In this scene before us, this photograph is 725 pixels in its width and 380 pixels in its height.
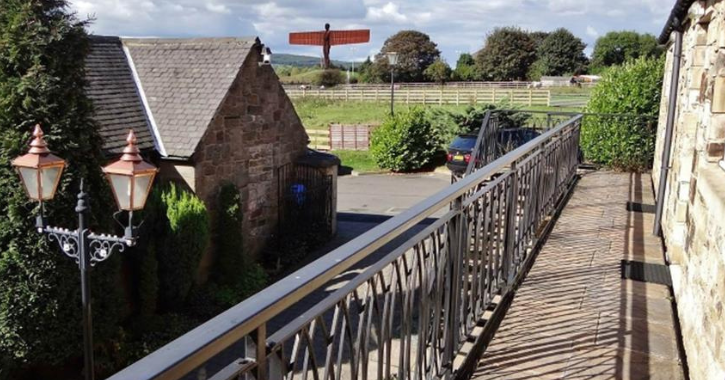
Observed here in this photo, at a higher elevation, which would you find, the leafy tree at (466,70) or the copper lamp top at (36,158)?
the leafy tree at (466,70)

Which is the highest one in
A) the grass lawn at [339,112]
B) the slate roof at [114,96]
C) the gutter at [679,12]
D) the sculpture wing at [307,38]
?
the sculpture wing at [307,38]

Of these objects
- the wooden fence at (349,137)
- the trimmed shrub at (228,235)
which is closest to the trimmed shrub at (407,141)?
the wooden fence at (349,137)

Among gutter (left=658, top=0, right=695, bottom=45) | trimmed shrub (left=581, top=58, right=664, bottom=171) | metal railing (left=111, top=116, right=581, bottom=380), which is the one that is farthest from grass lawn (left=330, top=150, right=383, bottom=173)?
metal railing (left=111, top=116, right=581, bottom=380)

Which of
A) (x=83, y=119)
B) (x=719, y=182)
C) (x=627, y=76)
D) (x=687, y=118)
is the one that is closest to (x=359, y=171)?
(x=627, y=76)

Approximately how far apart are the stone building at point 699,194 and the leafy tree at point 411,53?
57.2m

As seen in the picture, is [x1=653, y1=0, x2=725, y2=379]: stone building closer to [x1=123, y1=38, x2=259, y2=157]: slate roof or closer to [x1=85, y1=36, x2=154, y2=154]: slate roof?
[x1=123, y1=38, x2=259, y2=157]: slate roof

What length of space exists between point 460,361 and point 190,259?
23.0 feet

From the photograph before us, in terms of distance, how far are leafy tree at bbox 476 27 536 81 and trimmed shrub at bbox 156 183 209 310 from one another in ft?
172

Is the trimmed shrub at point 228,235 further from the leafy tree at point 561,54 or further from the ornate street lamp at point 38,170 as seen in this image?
the leafy tree at point 561,54

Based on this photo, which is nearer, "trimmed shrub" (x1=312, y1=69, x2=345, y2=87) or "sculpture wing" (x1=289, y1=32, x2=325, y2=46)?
"sculpture wing" (x1=289, y1=32, x2=325, y2=46)

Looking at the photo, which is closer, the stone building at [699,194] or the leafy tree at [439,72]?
the stone building at [699,194]

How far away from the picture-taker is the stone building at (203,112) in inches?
400

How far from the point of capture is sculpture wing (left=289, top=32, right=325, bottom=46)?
47062 millimetres

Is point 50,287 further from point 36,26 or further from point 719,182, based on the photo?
point 719,182
